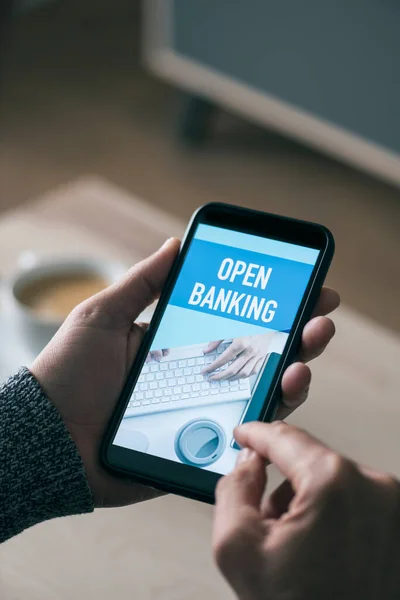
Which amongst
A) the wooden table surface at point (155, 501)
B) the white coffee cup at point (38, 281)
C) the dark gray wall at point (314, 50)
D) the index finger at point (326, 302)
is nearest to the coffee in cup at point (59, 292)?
the white coffee cup at point (38, 281)

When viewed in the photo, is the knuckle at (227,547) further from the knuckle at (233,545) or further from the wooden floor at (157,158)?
the wooden floor at (157,158)

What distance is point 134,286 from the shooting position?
0.80m

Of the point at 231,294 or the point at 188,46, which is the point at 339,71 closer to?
the point at 188,46

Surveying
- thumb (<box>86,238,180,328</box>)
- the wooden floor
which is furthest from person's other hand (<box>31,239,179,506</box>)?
the wooden floor

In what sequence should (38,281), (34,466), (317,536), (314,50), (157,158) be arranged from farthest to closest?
1. (157,158)
2. (314,50)
3. (38,281)
4. (34,466)
5. (317,536)

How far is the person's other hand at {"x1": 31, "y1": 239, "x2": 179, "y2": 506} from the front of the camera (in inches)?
28.8

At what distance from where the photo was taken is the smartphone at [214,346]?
0.70 metres

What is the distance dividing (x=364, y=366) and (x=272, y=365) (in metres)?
0.22

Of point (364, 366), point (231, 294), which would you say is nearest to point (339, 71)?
point (364, 366)

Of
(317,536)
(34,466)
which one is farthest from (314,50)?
(317,536)

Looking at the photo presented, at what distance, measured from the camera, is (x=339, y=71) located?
1.75 meters

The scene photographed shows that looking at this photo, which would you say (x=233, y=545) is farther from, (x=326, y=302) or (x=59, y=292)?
(x=59, y=292)

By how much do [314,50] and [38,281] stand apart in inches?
42.4

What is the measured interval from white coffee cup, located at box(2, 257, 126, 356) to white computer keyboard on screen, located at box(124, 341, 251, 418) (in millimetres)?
124
